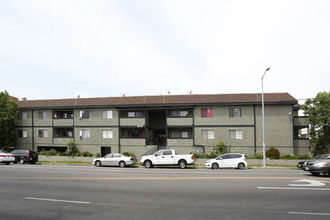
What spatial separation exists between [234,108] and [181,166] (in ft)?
38.3

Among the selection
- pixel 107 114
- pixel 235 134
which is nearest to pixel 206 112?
pixel 235 134

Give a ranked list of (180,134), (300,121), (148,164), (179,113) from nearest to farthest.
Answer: (148,164) < (300,121) < (179,113) < (180,134)

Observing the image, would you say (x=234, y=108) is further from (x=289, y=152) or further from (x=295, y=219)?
(x=295, y=219)

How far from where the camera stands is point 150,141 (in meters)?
35.0

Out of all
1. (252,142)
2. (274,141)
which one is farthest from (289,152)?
(252,142)

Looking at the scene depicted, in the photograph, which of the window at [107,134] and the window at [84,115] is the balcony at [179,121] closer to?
the window at [107,134]

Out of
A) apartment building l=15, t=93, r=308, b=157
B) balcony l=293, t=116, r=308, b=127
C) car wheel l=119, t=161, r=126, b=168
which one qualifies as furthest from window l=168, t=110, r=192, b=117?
balcony l=293, t=116, r=308, b=127

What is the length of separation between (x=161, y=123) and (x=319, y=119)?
20.5 meters

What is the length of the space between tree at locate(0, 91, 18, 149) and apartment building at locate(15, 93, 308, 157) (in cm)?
123

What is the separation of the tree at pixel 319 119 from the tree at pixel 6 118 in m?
39.6

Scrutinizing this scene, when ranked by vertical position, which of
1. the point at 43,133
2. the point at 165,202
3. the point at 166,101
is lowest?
the point at 165,202

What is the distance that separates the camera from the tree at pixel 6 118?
113 feet

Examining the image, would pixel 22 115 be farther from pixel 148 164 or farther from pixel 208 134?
pixel 208 134

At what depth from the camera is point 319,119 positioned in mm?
29031
